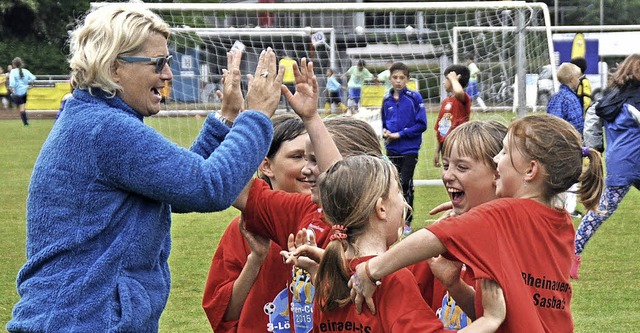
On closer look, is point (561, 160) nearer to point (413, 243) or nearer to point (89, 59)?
point (413, 243)

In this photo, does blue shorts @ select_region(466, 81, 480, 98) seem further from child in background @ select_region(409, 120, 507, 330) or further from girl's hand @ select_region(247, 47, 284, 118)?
girl's hand @ select_region(247, 47, 284, 118)

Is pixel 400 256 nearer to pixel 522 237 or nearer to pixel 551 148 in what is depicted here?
pixel 522 237

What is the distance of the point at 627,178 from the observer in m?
9.23

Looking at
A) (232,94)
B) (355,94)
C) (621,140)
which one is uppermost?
(232,94)

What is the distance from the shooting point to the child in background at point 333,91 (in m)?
14.4

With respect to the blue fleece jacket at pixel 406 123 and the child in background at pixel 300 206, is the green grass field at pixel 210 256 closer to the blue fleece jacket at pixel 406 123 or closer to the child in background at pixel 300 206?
the blue fleece jacket at pixel 406 123

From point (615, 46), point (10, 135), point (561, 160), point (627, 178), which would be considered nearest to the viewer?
point (561, 160)

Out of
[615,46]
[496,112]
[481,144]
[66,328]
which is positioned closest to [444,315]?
[481,144]

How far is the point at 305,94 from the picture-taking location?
3.33m

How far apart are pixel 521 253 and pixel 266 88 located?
911 millimetres

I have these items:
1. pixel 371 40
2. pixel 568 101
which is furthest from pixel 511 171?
pixel 371 40

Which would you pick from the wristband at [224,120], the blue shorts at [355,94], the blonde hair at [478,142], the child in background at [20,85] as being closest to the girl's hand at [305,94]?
the wristband at [224,120]

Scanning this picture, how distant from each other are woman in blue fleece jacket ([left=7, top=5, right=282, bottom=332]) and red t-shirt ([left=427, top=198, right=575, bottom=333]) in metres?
0.67

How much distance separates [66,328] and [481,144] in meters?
1.58
